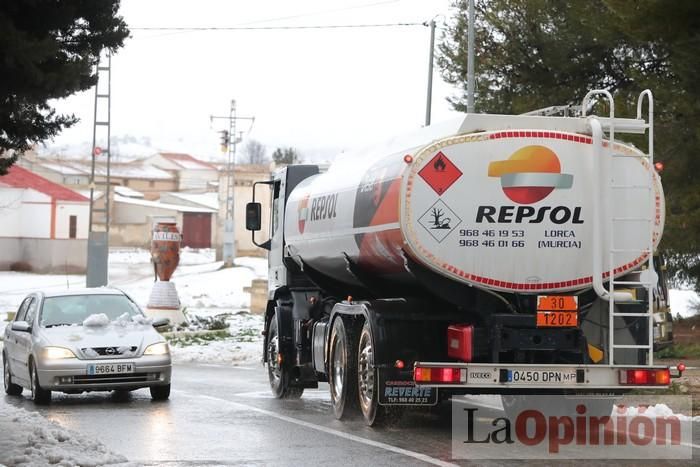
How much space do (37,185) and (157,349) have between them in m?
71.4

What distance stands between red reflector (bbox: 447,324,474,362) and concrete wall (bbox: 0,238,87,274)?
64.7 metres

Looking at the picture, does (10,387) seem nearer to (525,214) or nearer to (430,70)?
(525,214)

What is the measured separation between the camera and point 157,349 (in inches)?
666

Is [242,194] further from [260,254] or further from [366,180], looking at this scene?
[366,180]

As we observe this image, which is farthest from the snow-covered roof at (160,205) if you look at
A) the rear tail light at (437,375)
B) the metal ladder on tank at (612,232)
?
the metal ladder on tank at (612,232)

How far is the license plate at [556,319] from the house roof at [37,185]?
242 ft

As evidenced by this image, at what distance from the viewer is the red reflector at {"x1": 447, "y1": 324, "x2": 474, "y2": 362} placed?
41.1 ft

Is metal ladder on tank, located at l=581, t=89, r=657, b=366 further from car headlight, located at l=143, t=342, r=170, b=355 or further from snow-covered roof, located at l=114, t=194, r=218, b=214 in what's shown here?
snow-covered roof, located at l=114, t=194, r=218, b=214

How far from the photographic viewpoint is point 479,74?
33125 millimetres

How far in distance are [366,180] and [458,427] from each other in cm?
299

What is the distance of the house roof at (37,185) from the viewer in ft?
274

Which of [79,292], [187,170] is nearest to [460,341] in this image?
[79,292]

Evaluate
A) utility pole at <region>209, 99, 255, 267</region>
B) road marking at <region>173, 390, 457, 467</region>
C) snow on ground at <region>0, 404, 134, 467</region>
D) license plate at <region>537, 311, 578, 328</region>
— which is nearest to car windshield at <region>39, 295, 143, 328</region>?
road marking at <region>173, 390, 457, 467</region>

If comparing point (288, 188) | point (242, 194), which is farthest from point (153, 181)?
point (288, 188)
